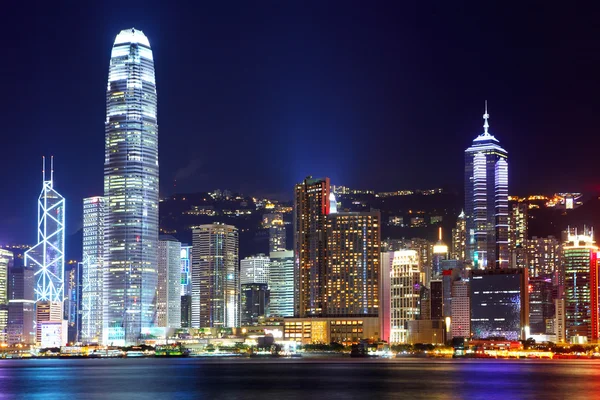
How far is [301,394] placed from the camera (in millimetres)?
128250

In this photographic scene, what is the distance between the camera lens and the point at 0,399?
12438cm

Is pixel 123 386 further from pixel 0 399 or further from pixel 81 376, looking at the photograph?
pixel 81 376

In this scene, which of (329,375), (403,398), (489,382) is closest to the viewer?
(403,398)

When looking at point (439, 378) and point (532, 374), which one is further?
point (532, 374)

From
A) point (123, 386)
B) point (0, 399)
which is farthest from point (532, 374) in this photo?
point (0, 399)

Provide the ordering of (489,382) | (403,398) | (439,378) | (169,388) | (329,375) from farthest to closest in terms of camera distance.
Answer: (329,375)
(439,378)
(489,382)
(169,388)
(403,398)

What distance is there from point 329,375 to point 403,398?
49.0 metres

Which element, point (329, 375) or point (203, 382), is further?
point (329, 375)

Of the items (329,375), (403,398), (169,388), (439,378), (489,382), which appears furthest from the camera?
(329,375)

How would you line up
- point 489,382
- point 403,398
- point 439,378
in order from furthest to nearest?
point 439,378, point 489,382, point 403,398

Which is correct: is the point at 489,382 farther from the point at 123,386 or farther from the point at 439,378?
the point at 123,386

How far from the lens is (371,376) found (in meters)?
167

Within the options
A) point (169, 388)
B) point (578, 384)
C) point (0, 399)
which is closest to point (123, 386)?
point (169, 388)

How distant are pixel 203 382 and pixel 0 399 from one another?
36.7 metres
